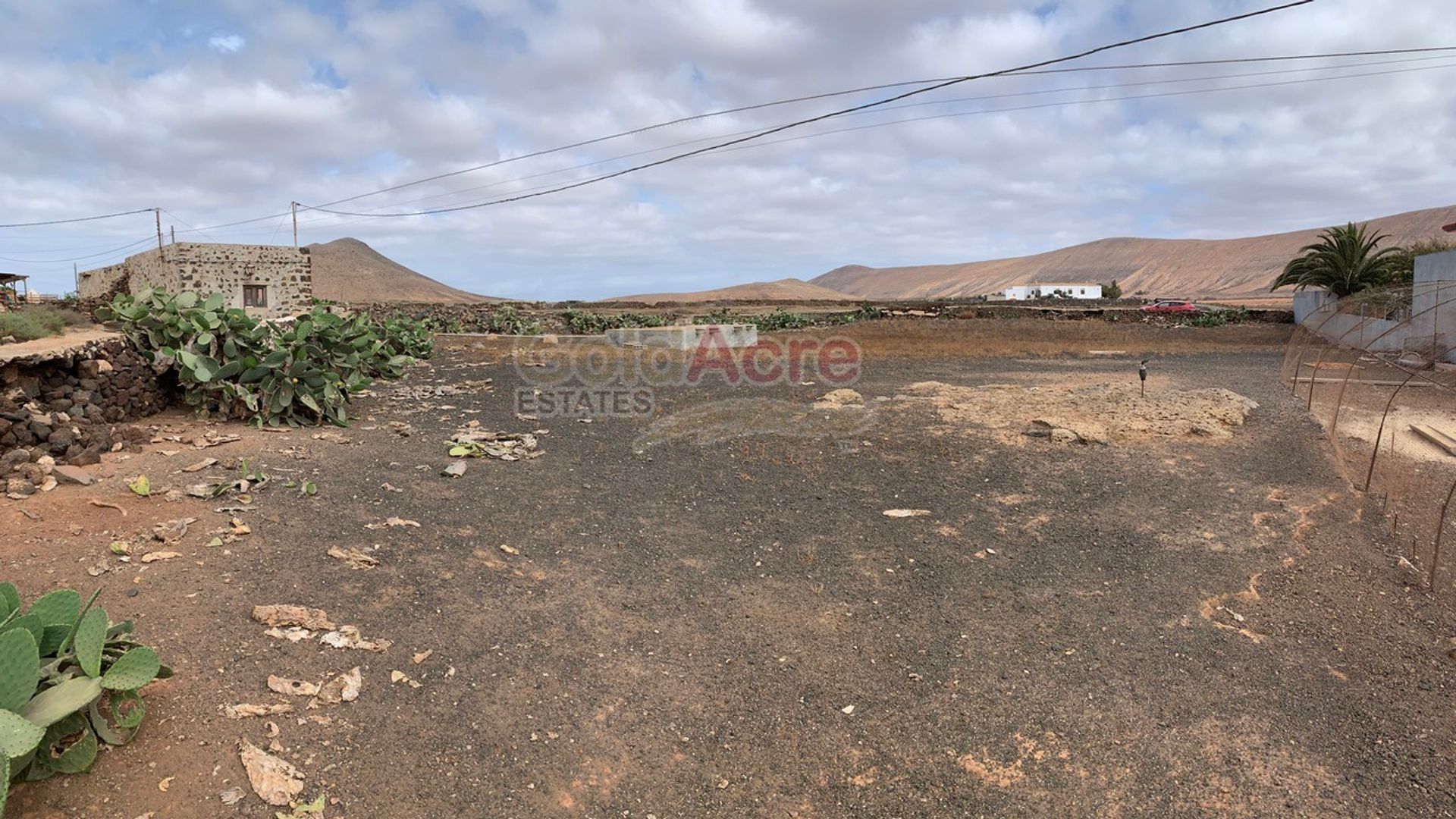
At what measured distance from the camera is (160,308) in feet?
28.6

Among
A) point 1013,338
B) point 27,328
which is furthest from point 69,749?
point 1013,338

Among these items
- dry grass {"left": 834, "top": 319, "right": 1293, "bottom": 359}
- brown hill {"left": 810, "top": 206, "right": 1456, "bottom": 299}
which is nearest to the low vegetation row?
dry grass {"left": 834, "top": 319, "right": 1293, "bottom": 359}

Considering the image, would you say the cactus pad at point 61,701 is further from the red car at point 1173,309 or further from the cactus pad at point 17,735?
the red car at point 1173,309

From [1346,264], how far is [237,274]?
3647 cm

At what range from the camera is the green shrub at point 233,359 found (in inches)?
328

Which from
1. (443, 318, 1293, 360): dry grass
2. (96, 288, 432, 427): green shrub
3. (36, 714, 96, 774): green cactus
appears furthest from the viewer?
(443, 318, 1293, 360): dry grass

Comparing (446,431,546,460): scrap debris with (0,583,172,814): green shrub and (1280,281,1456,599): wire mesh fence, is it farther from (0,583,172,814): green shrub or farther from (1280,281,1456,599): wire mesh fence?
(1280,281,1456,599): wire mesh fence

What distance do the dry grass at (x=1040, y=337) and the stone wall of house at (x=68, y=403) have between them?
58.9 ft

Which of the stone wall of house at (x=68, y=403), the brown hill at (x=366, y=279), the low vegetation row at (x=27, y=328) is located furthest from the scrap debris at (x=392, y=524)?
the brown hill at (x=366, y=279)

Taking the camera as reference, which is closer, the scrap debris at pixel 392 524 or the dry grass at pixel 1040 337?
the scrap debris at pixel 392 524

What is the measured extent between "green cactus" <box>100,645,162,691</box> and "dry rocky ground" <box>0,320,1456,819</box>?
311 millimetres

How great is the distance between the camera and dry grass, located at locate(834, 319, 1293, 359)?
24062 millimetres

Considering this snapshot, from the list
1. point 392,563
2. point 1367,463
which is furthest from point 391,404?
point 1367,463

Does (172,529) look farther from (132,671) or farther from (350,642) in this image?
(132,671)
